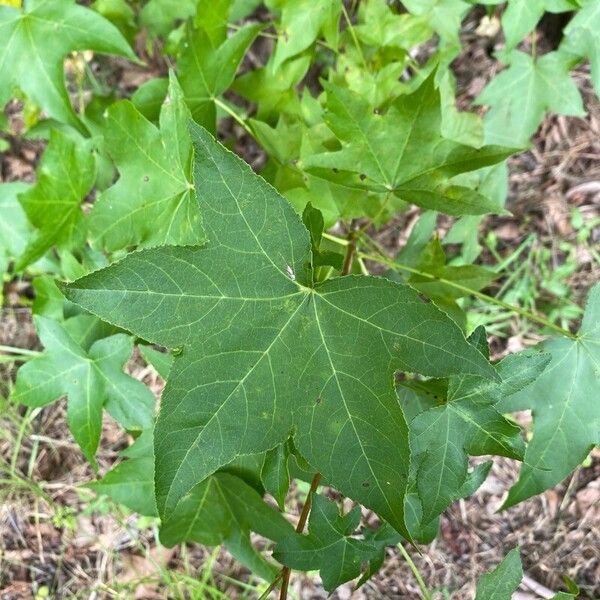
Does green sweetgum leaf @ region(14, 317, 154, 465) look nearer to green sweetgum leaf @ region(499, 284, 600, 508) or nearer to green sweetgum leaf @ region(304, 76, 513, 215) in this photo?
green sweetgum leaf @ region(304, 76, 513, 215)

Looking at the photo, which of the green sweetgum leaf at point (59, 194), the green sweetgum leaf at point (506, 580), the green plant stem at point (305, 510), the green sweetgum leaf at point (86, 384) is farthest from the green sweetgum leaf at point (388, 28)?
the green sweetgum leaf at point (506, 580)

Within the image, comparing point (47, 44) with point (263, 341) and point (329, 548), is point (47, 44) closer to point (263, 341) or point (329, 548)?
point (263, 341)

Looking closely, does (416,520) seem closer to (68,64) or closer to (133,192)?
(133,192)

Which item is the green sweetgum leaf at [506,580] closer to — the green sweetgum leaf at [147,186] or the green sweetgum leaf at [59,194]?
the green sweetgum leaf at [147,186]

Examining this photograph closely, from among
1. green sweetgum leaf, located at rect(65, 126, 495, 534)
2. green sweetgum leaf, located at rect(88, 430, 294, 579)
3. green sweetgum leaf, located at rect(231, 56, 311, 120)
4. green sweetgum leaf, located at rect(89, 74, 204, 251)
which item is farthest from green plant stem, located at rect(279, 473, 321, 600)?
green sweetgum leaf, located at rect(231, 56, 311, 120)

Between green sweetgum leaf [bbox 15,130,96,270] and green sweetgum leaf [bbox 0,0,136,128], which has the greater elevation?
green sweetgum leaf [bbox 0,0,136,128]

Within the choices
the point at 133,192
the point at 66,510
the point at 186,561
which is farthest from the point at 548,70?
the point at 66,510
